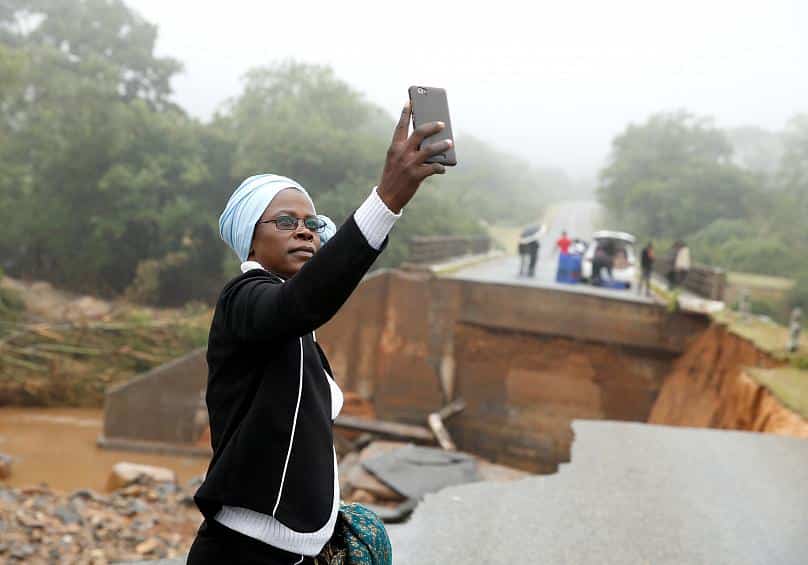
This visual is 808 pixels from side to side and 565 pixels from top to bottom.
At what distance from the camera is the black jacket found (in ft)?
5.43

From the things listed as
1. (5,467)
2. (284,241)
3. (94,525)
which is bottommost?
(5,467)

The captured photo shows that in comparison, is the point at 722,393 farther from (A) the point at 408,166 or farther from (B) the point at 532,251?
(A) the point at 408,166

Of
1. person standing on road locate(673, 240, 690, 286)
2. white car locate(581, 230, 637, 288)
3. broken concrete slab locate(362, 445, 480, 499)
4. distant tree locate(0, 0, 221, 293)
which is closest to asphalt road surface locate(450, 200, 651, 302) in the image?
white car locate(581, 230, 637, 288)

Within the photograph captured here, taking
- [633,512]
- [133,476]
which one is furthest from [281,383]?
[133,476]

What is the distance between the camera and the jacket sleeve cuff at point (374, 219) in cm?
150

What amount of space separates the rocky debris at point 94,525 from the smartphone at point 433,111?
6.86 meters

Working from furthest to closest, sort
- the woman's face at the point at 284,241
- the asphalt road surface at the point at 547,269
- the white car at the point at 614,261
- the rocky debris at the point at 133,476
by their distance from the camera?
the white car at the point at 614,261 < the asphalt road surface at the point at 547,269 < the rocky debris at the point at 133,476 < the woman's face at the point at 284,241

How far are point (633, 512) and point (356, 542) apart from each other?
10.6 ft

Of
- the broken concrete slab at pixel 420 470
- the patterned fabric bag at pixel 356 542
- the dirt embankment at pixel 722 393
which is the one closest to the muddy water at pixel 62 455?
the broken concrete slab at pixel 420 470

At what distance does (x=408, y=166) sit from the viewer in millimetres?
1540

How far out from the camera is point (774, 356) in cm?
977

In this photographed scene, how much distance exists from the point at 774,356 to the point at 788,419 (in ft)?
9.10

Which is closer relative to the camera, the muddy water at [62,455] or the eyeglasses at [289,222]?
the eyeglasses at [289,222]

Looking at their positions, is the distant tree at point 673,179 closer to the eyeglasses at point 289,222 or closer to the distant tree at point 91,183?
the distant tree at point 91,183
